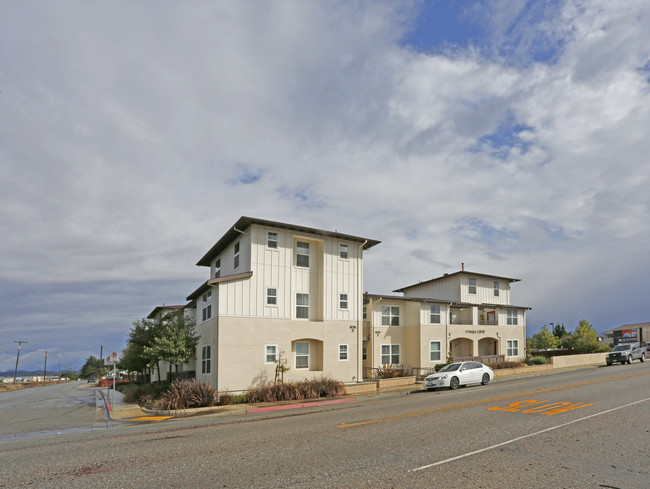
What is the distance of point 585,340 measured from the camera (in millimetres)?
54156

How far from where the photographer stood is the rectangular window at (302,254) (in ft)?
95.1

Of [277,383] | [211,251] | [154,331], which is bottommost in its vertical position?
[277,383]

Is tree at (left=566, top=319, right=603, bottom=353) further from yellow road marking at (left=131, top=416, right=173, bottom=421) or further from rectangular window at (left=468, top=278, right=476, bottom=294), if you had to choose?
yellow road marking at (left=131, top=416, right=173, bottom=421)

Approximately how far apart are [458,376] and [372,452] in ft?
58.3

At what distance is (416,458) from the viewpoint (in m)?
9.17

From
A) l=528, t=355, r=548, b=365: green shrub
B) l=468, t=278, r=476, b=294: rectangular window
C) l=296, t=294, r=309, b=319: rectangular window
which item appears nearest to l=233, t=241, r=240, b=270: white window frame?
l=296, t=294, r=309, b=319: rectangular window

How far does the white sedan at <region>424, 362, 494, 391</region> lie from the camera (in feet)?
84.5

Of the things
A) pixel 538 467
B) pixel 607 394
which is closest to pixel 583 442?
pixel 538 467

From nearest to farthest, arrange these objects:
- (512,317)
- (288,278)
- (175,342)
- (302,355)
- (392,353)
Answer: (288,278), (175,342), (302,355), (392,353), (512,317)

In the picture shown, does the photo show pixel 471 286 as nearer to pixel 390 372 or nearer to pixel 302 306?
pixel 390 372

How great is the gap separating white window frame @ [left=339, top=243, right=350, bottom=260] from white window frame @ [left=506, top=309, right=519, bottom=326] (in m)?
20.5

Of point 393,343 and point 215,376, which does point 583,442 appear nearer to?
point 215,376

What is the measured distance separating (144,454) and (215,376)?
14.5 metres

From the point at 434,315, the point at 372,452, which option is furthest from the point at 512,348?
the point at 372,452
